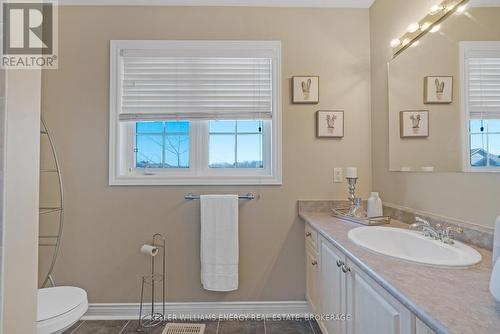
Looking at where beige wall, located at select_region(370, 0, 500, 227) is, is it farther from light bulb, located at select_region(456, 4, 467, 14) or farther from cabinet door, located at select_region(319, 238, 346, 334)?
cabinet door, located at select_region(319, 238, 346, 334)

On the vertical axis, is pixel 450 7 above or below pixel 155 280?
above

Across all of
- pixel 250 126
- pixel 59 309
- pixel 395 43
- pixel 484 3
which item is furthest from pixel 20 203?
pixel 395 43

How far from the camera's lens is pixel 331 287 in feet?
4.75

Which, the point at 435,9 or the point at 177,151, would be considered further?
the point at 177,151

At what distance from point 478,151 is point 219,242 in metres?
1.63

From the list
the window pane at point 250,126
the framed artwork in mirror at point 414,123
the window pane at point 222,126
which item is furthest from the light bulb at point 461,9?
the window pane at point 222,126

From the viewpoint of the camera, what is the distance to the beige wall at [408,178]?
1.19 m

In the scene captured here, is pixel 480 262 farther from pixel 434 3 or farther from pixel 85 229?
pixel 85 229

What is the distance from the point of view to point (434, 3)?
4.84ft

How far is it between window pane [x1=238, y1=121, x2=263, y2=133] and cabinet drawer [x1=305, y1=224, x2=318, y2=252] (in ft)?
2.87

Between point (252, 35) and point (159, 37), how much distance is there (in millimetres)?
747

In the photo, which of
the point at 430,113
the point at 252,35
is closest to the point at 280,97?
the point at 252,35

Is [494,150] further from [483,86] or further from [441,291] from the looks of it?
[441,291]

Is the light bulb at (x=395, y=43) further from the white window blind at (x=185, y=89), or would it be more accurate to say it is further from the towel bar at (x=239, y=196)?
the towel bar at (x=239, y=196)
